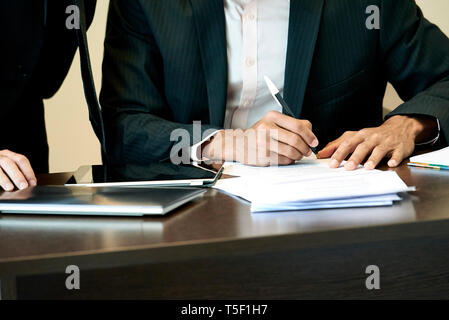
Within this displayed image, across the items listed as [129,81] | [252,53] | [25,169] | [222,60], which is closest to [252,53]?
[252,53]

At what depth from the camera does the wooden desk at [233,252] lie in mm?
653

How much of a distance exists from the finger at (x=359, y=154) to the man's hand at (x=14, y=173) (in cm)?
59

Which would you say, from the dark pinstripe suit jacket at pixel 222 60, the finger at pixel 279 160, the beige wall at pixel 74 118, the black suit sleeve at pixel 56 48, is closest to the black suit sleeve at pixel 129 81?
the dark pinstripe suit jacket at pixel 222 60

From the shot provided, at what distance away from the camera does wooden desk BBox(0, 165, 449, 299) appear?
65cm

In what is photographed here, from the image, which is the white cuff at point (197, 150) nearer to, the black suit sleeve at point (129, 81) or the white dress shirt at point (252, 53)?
the black suit sleeve at point (129, 81)

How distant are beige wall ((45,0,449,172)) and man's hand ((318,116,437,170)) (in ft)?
4.50

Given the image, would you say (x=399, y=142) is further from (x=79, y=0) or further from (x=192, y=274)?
(x=79, y=0)

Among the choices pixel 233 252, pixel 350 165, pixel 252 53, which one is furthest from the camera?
pixel 252 53

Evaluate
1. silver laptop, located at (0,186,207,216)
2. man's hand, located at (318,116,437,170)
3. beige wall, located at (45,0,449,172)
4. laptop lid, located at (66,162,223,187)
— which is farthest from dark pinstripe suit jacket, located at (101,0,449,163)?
beige wall, located at (45,0,449,172)

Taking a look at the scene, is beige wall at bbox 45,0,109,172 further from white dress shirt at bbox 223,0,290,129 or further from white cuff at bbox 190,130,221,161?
white cuff at bbox 190,130,221,161

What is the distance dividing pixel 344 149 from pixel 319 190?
352 millimetres

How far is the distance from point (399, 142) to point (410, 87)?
17.7 inches

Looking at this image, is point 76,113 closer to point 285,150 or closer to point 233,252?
point 285,150

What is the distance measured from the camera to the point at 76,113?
104 inches
